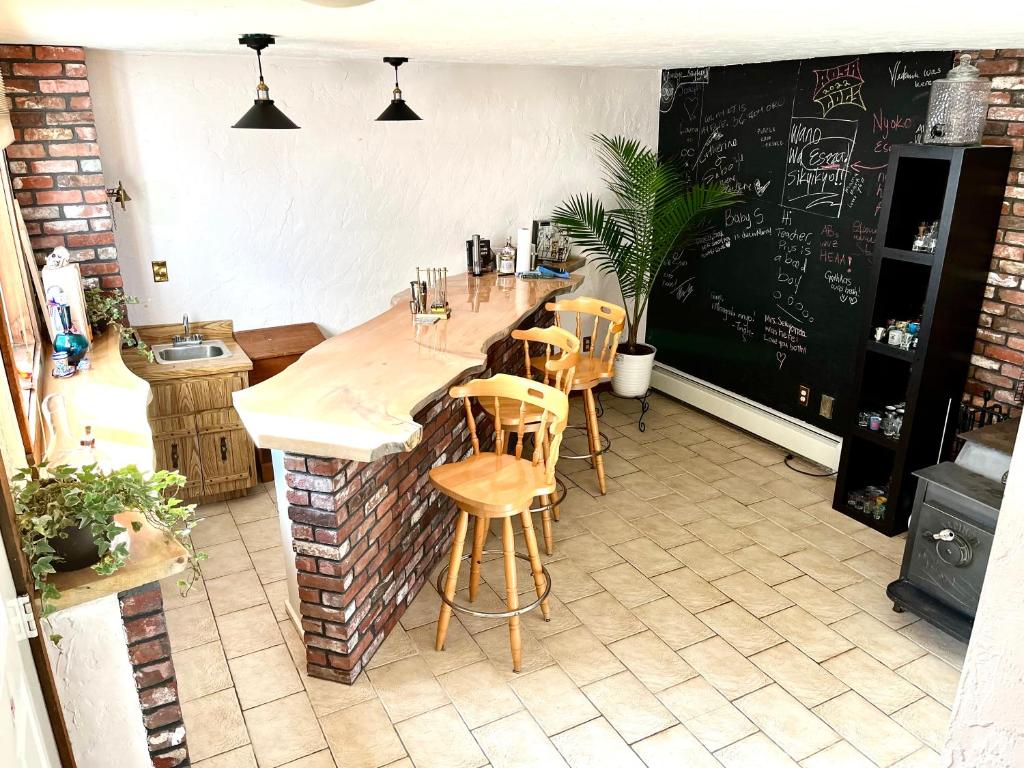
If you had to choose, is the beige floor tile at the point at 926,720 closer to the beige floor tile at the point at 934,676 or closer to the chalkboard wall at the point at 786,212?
the beige floor tile at the point at 934,676

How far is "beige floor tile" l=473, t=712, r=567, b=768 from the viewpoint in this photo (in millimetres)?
2703

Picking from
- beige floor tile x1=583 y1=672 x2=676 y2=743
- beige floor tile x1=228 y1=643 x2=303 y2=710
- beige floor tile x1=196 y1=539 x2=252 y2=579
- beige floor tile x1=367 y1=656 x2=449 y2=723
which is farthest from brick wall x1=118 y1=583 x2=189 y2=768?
beige floor tile x1=196 y1=539 x2=252 y2=579

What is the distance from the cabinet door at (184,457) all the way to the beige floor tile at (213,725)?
145 cm

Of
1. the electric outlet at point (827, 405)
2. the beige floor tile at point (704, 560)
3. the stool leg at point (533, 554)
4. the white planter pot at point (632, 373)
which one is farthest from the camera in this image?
the white planter pot at point (632, 373)

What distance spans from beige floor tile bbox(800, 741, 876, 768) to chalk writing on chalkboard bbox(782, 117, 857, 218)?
9.64 ft

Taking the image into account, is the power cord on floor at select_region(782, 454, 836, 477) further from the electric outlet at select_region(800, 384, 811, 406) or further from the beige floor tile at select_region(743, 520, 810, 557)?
the beige floor tile at select_region(743, 520, 810, 557)

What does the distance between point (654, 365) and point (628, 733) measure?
3644 mm

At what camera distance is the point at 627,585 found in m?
3.67

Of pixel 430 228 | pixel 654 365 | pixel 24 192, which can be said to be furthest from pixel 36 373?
pixel 654 365

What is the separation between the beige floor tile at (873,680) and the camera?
9.80 feet

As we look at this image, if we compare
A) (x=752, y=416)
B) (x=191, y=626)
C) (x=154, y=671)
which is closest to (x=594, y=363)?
(x=752, y=416)

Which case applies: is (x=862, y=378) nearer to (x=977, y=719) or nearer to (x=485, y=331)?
(x=485, y=331)

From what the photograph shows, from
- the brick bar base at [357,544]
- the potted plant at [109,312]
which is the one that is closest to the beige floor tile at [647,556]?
the brick bar base at [357,544]

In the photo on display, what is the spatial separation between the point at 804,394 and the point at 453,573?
2.81 metres
